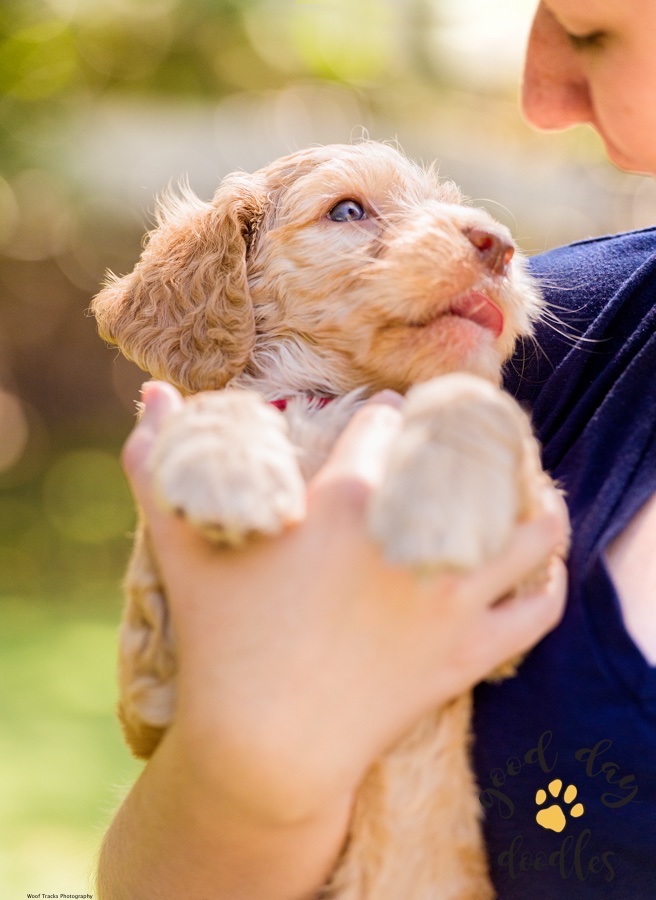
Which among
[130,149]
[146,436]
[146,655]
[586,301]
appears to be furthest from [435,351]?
[130,149]

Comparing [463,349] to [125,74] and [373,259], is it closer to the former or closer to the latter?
[373,259]

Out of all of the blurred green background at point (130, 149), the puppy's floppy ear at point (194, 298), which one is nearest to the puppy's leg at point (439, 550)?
the puppy's floppy ear at point (194, 298)

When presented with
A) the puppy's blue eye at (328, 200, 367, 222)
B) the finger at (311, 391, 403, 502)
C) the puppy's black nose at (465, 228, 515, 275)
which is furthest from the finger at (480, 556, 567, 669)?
the puppy's blue eye at (328, 200, 367, 222)

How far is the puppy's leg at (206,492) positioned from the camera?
145 centimetres

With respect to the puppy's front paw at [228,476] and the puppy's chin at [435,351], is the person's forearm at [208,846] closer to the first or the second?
the puppy's front paw at [228,476]

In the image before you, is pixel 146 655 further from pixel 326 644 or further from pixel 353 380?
pixel 353 380

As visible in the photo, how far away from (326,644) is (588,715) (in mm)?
496

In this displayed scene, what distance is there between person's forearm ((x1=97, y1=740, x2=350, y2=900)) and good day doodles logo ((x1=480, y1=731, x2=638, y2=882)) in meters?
0.34

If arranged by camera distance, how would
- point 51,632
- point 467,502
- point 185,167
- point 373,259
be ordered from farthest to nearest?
point 185,167 → point 51,632 → point 373,259 → point 467,502

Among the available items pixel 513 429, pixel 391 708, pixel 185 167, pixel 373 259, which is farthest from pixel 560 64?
pixel 185 167

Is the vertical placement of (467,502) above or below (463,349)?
above

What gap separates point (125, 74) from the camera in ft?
40.5

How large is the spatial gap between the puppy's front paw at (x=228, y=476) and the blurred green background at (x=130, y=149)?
781cm

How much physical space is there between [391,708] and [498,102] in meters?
14.1
